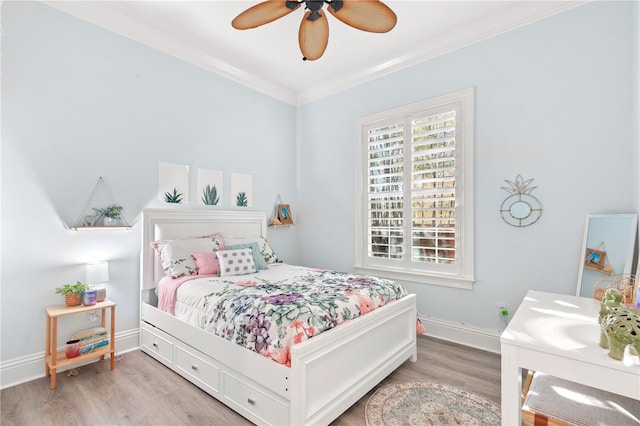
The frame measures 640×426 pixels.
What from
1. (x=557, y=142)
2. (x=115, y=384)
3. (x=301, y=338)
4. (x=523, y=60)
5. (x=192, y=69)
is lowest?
(x=115, y=384)

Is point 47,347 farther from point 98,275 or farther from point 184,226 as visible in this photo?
point 184,226

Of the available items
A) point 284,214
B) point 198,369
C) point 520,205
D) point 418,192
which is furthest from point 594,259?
point 284,214

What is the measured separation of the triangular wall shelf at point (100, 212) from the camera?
8.71 feet

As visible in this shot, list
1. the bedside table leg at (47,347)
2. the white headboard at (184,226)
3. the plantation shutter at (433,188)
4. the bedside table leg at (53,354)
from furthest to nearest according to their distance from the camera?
the plantation shutter at (433,188) → the white headboard at (184,226) → the bedside table leg at (47,347) → the bedside table leg at (53,354)

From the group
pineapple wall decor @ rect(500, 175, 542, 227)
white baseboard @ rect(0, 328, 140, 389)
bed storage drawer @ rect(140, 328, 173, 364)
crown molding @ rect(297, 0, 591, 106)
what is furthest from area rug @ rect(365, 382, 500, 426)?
crown molding @ rect(297, 0, 591, 106)

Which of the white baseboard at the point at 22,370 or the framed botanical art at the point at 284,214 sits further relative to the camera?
the framed botanical art at the point at 284,214

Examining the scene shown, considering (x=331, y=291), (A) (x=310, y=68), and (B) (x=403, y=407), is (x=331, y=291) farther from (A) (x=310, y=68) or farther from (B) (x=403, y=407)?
(A) (x=310, y=68)

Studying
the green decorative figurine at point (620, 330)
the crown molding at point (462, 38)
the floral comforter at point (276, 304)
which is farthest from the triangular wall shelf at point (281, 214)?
the green decorative figurine at point (620, 330)

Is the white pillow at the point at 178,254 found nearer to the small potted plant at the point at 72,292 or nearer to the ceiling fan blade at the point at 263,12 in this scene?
the small potted plant at the point at 72,292

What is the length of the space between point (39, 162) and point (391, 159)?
10.7ft

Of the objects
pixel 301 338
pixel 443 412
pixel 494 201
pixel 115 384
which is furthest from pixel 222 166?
pixel 443 412

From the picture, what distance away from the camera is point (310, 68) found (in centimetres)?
387

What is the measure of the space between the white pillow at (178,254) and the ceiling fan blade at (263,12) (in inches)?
77.1

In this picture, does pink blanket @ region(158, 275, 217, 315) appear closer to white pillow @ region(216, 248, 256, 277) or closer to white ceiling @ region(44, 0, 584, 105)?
white pillow @ region(216, 248, 256, 277)
